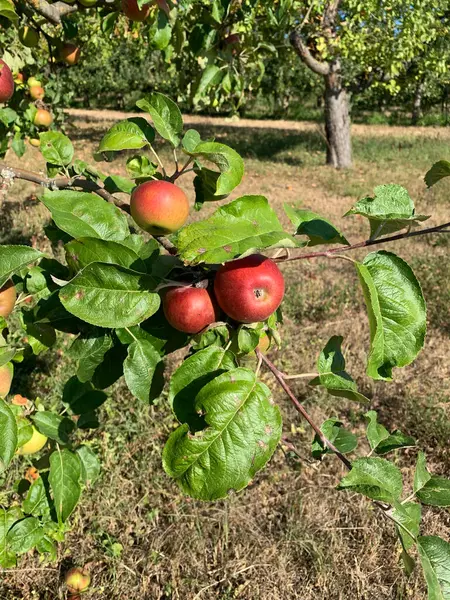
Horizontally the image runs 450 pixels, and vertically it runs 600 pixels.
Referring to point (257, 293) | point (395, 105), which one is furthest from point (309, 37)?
point (395, 105)

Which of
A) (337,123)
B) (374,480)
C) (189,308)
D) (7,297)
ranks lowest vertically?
(337,123)

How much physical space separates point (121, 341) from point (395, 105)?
3035 centimetres

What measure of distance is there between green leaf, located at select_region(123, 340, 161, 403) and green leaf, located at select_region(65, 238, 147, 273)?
0.15m

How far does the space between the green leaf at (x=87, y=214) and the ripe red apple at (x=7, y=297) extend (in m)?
0.28

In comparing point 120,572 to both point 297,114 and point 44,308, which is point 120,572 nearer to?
point 44,308

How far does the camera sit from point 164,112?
1.05 m

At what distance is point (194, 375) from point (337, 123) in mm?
9683

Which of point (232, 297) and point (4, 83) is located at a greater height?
point (4, 83)

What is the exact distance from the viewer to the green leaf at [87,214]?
87 centimetres

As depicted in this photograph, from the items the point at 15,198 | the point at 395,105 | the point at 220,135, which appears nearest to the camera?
the point at 15,198

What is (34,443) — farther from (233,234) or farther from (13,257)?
(233,234)

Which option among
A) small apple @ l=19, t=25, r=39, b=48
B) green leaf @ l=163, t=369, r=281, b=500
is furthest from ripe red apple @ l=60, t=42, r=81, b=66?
green leaf @ l=163, t=369, r=281, b=500

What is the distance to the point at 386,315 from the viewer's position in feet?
2.59

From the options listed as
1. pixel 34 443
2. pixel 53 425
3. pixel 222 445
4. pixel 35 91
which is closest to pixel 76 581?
pixel 34 443
